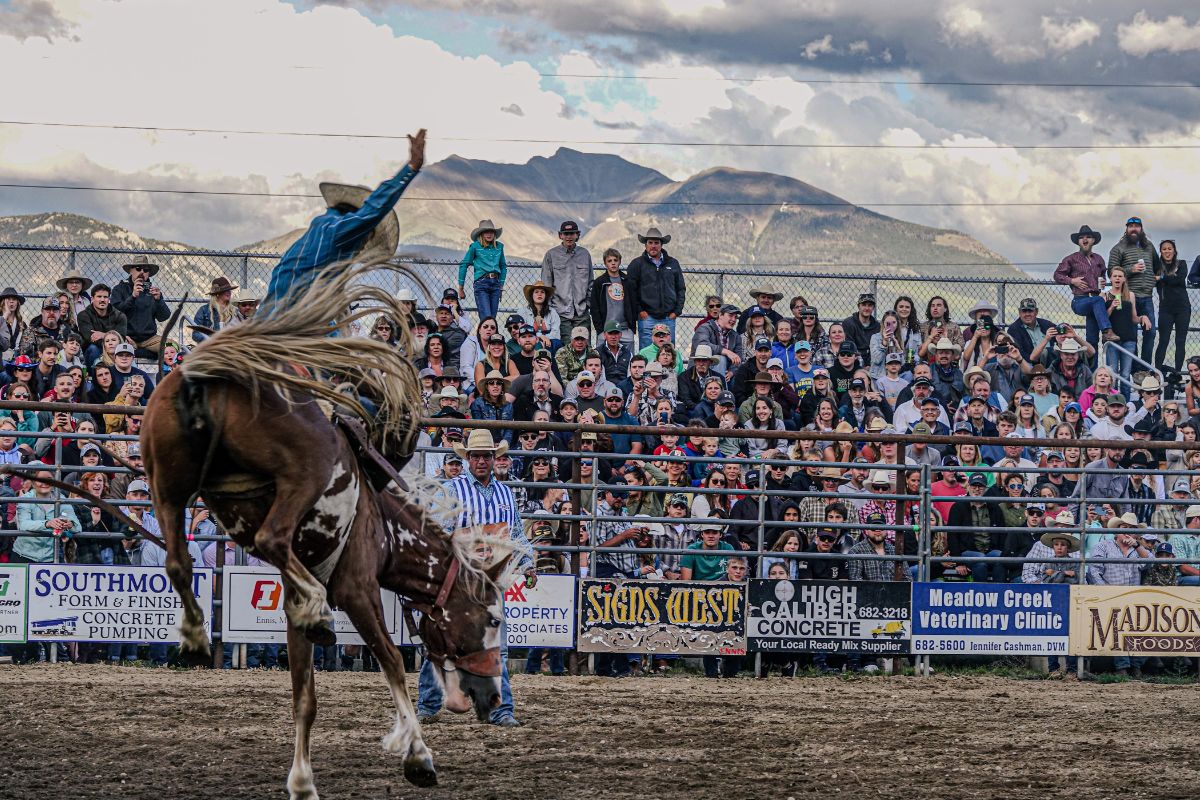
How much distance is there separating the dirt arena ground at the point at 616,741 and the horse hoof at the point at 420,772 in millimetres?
304

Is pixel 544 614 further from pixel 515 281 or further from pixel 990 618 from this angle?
pixel 515 281

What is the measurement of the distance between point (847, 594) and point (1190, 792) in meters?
5.25

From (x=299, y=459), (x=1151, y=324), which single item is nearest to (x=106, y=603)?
(x=299, y=459)

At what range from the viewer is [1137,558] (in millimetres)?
12312

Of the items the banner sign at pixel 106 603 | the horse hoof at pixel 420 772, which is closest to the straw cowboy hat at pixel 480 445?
the banner sign at pixel 106 603

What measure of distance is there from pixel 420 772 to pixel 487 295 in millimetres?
9544

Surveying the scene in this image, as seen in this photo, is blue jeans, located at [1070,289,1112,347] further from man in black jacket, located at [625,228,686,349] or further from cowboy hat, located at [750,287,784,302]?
man in black jacket, located at [625,228,686,349]

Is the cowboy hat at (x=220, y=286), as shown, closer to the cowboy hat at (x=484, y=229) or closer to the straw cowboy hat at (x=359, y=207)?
the cowboy hat at (x=484, y=229)

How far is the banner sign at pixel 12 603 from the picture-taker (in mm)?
11125

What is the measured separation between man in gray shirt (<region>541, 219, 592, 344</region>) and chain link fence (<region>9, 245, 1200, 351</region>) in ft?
2.01

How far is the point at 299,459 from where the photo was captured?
558 cm

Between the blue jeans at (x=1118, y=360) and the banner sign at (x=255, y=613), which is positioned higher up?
the blue jeans at (x=1118, y=360)

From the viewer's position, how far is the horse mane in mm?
5379

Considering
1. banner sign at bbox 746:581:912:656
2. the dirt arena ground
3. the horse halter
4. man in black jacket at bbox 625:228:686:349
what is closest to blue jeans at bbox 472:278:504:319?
man in black jacket at bbox 625:228:686:349
